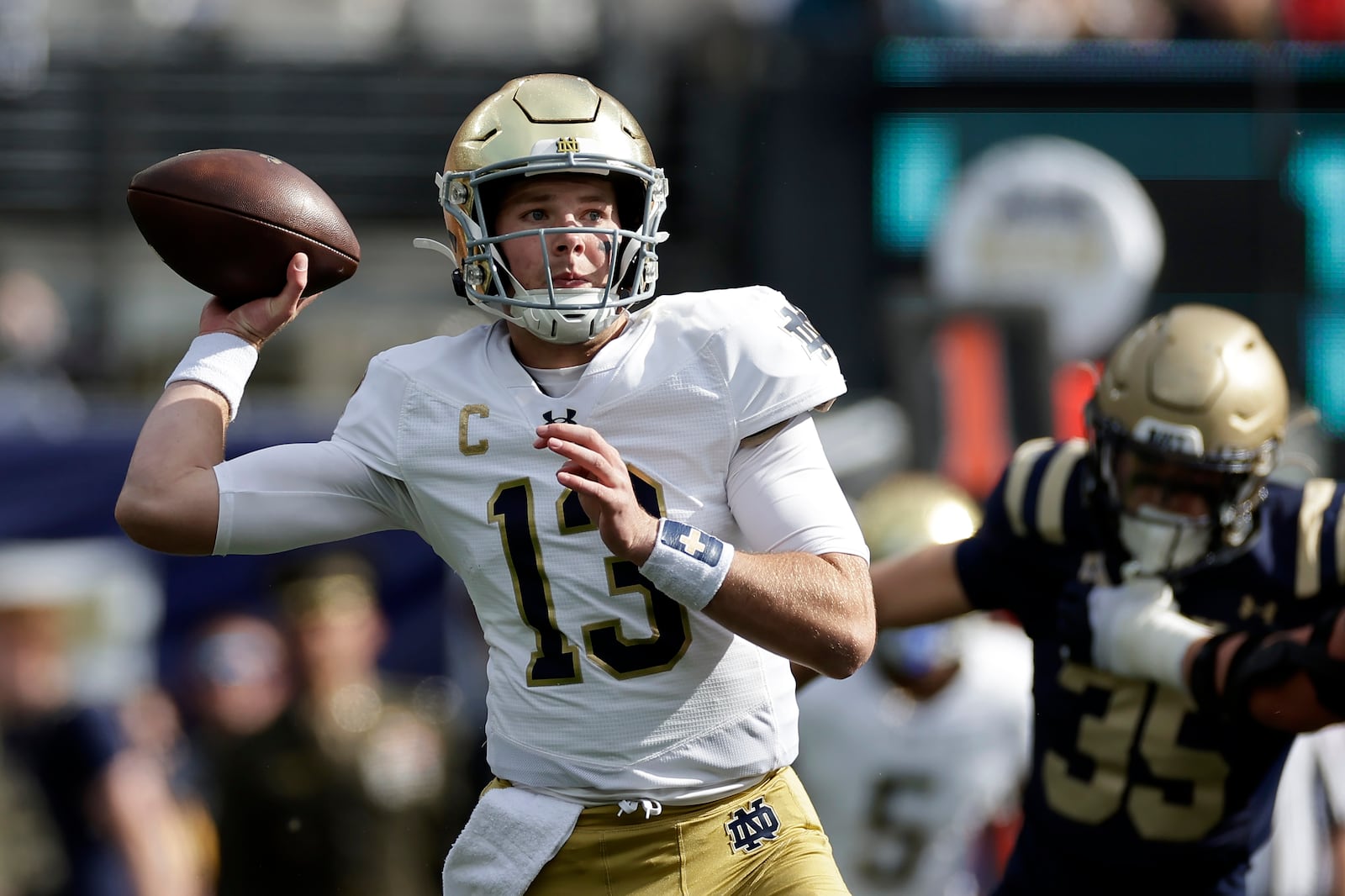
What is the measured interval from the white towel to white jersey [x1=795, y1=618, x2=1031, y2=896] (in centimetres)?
279

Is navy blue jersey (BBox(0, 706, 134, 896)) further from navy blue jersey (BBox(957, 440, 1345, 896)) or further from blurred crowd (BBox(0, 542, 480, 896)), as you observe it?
navy blue jersey (BBox(957, 440, 1345, 896))

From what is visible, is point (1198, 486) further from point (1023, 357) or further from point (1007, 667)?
point (1023, 357)

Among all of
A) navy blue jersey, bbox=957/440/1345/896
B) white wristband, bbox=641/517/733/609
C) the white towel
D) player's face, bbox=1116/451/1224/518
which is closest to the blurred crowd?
navy blue jersey, bbox=957/440/1345/896

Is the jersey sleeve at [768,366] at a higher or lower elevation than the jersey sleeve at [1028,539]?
higher

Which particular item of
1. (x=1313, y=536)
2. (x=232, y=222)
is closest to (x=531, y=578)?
(x=232, y=222)

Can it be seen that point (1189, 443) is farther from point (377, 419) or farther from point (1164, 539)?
point (377, 419)

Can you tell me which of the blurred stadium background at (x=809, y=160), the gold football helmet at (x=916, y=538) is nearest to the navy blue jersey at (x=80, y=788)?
the gold football helmet at (x=916, y=538)

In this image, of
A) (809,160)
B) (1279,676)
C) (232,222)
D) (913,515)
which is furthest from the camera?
(809,160)

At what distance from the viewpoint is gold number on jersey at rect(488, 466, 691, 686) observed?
106 inches

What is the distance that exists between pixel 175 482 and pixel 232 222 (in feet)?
1.54

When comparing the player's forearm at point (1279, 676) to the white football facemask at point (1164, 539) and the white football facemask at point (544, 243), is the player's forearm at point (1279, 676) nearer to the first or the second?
the white football facemask at point (1164, 539)

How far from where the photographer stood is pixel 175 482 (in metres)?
2.71

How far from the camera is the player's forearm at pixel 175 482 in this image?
106 inches

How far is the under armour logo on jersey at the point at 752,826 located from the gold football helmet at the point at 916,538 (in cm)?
274
